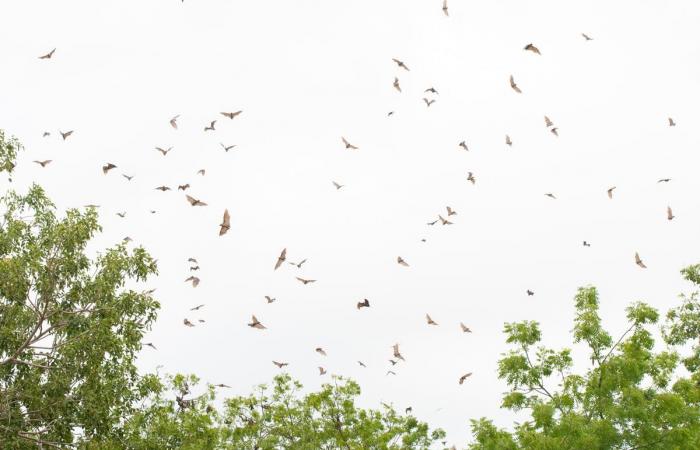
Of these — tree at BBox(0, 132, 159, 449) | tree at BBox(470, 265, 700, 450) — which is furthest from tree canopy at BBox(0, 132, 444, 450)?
tree at BBox(470, 265, 700, 450)

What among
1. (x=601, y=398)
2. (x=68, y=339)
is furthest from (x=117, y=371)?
(x=601, y=398)

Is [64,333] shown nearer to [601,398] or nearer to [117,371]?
[117,371]

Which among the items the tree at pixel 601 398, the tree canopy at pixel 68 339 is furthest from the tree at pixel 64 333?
the tree at pixel 601 398

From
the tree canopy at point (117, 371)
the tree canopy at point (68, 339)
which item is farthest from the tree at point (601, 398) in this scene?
the tree canopy at point (68, 339)

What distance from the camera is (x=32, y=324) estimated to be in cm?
2144

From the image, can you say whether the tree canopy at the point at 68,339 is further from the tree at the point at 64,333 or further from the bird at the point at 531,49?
the bird at the point at 531,49

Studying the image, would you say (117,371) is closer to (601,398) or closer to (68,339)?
(68,339)

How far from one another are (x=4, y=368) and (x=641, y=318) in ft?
61.7

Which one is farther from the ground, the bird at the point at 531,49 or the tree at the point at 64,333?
the bird at the point at 531,49

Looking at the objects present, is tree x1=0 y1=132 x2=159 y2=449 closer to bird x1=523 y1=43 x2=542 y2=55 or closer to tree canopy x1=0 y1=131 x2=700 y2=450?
tree canopy x1=0 y1=131 x2=700 y2=450

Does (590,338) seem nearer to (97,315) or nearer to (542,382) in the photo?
(542,382)

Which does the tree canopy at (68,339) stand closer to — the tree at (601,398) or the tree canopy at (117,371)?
the tree canopy at (117,371)

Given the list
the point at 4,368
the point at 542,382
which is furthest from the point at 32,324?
the point at 542,382

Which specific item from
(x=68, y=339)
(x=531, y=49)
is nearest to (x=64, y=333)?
(x=68, y=339)
